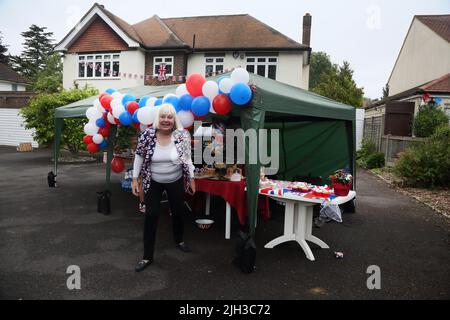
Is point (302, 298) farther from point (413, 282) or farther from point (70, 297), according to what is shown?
point (70, 297)

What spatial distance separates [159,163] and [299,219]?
196 cm

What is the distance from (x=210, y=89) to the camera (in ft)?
14.0

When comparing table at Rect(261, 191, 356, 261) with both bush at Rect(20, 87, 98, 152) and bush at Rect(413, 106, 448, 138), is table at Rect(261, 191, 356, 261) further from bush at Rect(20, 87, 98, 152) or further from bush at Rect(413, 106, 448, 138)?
bush at Rect(20, 87, 98, 152)

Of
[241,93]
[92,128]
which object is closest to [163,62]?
[92,128]

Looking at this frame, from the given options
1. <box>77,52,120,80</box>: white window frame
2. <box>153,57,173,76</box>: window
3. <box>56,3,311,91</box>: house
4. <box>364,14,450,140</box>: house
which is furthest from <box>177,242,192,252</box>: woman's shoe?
<box>77,52,120,80</box>: white window frame

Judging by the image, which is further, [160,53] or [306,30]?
[306,30]

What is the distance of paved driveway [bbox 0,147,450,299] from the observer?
3.20 meters

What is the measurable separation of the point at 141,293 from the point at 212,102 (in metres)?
2.43

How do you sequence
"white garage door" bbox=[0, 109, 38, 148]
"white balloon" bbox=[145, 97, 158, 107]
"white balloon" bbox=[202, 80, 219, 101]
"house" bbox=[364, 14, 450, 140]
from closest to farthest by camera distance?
"white balloon" bbox=[202, 80, 219, 101]
"white balloon" bbox=[145, 97, 158, 107]
"house" bbox=[364, 14, 450, 140]
"white garage door" bbox=[0, 109, 38, 148]

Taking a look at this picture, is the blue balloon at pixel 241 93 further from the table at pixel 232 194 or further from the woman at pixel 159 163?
the table at pixel 232 194

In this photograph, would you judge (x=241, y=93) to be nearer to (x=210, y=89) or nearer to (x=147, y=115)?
(x=210, y=89)

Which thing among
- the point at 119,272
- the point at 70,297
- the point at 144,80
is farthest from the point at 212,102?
the point at 144,80

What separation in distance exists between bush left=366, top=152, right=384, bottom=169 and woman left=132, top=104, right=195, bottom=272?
11014 millimetres

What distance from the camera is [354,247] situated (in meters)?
4.58
